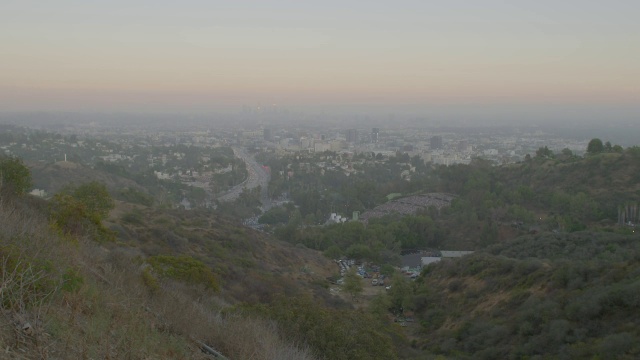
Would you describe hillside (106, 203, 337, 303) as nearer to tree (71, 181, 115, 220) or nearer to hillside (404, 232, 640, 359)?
tree (71, 181, 115, 220)

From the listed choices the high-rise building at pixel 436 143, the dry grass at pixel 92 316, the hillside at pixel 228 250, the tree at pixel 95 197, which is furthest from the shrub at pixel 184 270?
the high-rise building at pixel 436 143

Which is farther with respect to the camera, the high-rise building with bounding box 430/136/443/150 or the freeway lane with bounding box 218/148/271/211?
the high-rise building with bounding box 430/136/443/150

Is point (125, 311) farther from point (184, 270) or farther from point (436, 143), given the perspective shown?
point (436, 143)

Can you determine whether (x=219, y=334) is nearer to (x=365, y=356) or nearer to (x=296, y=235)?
(x=365, y=356)

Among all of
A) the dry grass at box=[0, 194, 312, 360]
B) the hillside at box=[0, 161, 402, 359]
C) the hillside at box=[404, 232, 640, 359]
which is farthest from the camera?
the hillside at box=[404, 232, 640, 359]

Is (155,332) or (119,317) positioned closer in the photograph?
(119,317)

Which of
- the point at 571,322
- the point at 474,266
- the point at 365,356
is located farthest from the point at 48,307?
the point at 474,266

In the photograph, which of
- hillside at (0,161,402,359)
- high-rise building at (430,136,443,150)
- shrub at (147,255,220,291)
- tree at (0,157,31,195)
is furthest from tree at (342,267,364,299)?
high-rise building at (430,136,443,150)

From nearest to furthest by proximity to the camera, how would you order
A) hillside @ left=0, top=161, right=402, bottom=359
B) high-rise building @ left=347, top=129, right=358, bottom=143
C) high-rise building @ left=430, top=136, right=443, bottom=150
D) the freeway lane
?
hillside @ left=0, top=161, right=402, bottom=359
the freeway lane
high-rise building @ left=430, top=136, right=443, bottom=150
high-rise building @ left=347, top=129, right=358, bottom=143

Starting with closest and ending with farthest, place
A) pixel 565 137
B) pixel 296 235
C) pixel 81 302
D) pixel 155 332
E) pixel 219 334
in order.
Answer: pixel 81 302
pixel 155 332
pixel 219 334
pixel 296 235
pixel 565 137
